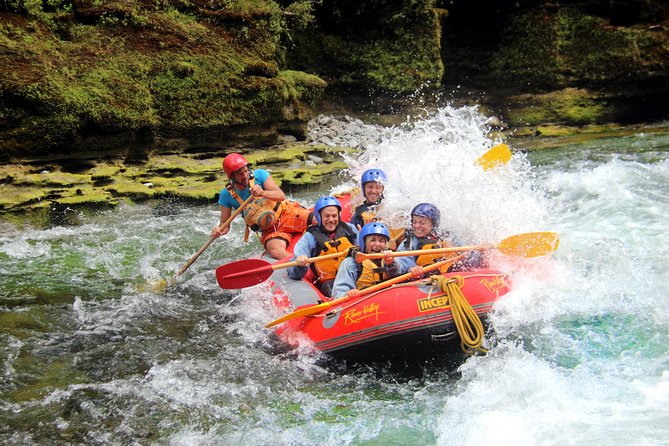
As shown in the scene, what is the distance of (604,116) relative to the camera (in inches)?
589

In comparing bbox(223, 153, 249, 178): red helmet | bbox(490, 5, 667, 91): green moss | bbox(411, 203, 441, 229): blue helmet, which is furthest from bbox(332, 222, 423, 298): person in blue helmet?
bbox(490, 5, 667, 91): green moss

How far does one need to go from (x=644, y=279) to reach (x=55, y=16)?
8966 millimetres

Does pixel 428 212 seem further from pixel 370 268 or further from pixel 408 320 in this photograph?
pixel 408 320

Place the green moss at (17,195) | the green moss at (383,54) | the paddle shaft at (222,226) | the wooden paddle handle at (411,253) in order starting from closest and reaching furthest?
the wooden paddle handle at (411,253) < the paddle shaft at (222,226) < the green moss at (17,195) < the green moss at (383,54)

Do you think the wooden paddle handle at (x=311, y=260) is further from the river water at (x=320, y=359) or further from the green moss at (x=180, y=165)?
the green moss at (x=180, y=165)

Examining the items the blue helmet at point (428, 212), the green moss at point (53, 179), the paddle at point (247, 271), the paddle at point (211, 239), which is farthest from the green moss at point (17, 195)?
the blue helmet at point (428, 212)

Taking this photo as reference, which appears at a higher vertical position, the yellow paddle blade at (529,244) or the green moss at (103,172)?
the yellow paddle blade at (529,244)

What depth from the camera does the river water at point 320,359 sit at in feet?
11.4

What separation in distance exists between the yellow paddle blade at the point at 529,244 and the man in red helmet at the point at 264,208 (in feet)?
7.09

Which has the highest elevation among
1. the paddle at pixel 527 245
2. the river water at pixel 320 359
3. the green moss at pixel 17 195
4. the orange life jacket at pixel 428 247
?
the paddle at pixel 527 245

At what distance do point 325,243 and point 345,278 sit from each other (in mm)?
558

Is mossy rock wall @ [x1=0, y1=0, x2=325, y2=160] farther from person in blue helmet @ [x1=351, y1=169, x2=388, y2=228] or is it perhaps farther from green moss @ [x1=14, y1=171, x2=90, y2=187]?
person in blue helmet @ [x1=351, y1=169, x2=388, y2=228]

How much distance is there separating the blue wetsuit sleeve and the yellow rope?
0.92m

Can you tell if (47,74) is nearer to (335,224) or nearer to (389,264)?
(335,224)
